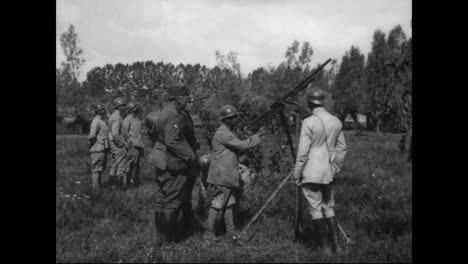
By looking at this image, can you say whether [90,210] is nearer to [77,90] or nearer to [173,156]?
[173,156]

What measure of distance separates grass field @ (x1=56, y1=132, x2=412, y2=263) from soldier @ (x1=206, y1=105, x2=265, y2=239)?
46cm

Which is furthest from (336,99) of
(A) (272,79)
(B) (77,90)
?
(B) (77,90)

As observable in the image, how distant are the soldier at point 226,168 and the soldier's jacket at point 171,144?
0.52m

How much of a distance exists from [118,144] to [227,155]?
4918 millimetres

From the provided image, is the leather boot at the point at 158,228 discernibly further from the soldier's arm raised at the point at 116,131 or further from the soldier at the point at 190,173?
the soldier's arm raised at the point at 116,131

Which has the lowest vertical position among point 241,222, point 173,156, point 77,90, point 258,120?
point 241,222

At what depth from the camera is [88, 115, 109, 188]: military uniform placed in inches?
387

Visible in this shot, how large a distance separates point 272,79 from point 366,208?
25.9 meters

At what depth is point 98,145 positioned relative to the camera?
32.9ft

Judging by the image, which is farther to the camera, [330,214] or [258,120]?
[258,120]

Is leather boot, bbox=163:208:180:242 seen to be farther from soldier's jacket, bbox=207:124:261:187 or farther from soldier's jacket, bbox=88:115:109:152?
soldier's jacket, bbox=88:115:109:152

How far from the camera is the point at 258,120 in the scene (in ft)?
20.3

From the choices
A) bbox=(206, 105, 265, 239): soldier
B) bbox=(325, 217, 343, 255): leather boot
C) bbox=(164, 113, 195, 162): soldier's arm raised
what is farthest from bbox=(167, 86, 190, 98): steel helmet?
bbox=(325, 217, 343, 255): leather boot
